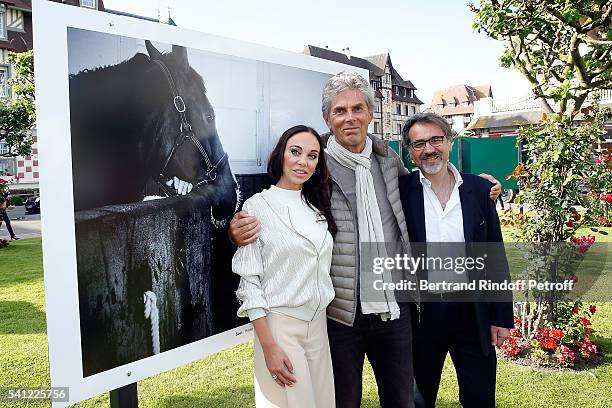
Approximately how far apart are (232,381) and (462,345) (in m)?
2.35

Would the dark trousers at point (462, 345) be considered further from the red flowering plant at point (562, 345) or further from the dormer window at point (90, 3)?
the dormer window at point (90, 3)

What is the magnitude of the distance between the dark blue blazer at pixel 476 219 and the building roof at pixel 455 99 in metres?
68.0

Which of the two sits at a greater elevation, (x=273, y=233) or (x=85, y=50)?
(x=85, y=50)

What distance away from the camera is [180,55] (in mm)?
2434

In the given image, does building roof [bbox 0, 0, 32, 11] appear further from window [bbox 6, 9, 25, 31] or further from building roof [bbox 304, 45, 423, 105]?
building roof [bbox 304, 45, 423, 105]

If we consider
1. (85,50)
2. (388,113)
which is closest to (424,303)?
(85,50)

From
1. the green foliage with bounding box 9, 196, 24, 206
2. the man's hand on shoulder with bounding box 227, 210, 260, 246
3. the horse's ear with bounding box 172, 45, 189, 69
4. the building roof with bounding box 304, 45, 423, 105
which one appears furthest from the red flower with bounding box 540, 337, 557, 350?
the building roof with bounding box 304, 45, 423, 105

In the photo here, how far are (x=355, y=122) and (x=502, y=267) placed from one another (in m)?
1.18

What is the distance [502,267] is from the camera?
277 cm

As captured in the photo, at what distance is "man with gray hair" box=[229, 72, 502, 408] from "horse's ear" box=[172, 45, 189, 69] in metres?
0.74

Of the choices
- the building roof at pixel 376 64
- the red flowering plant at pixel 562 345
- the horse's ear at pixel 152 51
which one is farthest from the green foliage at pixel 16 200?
the building roof at pixel 376 64

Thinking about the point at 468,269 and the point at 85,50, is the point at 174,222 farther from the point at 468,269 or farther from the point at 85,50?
the point at 468,269

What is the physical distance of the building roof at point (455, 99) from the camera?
6806cm

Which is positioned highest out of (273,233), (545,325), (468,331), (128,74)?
(128,74)
